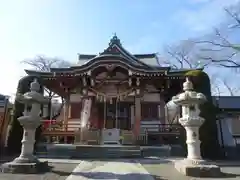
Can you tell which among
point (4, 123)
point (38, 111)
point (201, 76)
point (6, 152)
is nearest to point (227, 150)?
point (201, 76)

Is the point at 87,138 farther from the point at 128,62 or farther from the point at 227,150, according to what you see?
the point at 227,150

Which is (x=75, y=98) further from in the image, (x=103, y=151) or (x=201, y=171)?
(x=201, y=171)

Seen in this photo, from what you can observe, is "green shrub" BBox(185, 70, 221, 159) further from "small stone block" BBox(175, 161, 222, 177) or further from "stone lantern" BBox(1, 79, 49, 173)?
"stone lantern" BBox(1, 79, 49, 173)

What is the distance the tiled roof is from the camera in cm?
1764

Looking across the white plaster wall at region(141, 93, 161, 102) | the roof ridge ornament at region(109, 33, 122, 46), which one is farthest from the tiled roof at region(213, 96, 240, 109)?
the roof ridge ornament at region(109, 33, 122, 46)

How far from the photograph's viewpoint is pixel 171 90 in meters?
17.7

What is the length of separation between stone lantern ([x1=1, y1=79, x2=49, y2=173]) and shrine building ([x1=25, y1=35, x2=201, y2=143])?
7296 mm

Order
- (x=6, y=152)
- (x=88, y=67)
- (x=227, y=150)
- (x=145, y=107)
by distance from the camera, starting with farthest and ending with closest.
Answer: (x=145, y=107)
(x=88, y=67)
(x=227, y=150)
(x=6, y=152)

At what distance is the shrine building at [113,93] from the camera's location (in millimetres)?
16031

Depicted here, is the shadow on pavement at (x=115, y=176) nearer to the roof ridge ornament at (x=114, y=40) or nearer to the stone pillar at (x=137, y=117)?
the stone pillar at (x=137, y=117)

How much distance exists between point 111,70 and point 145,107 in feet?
12.3

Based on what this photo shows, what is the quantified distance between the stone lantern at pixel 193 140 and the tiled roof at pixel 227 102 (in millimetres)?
10189

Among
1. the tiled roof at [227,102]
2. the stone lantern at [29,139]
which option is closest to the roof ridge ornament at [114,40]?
the tiled roof at [227,102]

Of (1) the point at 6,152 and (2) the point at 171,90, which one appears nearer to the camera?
(1) the point at 6,152
